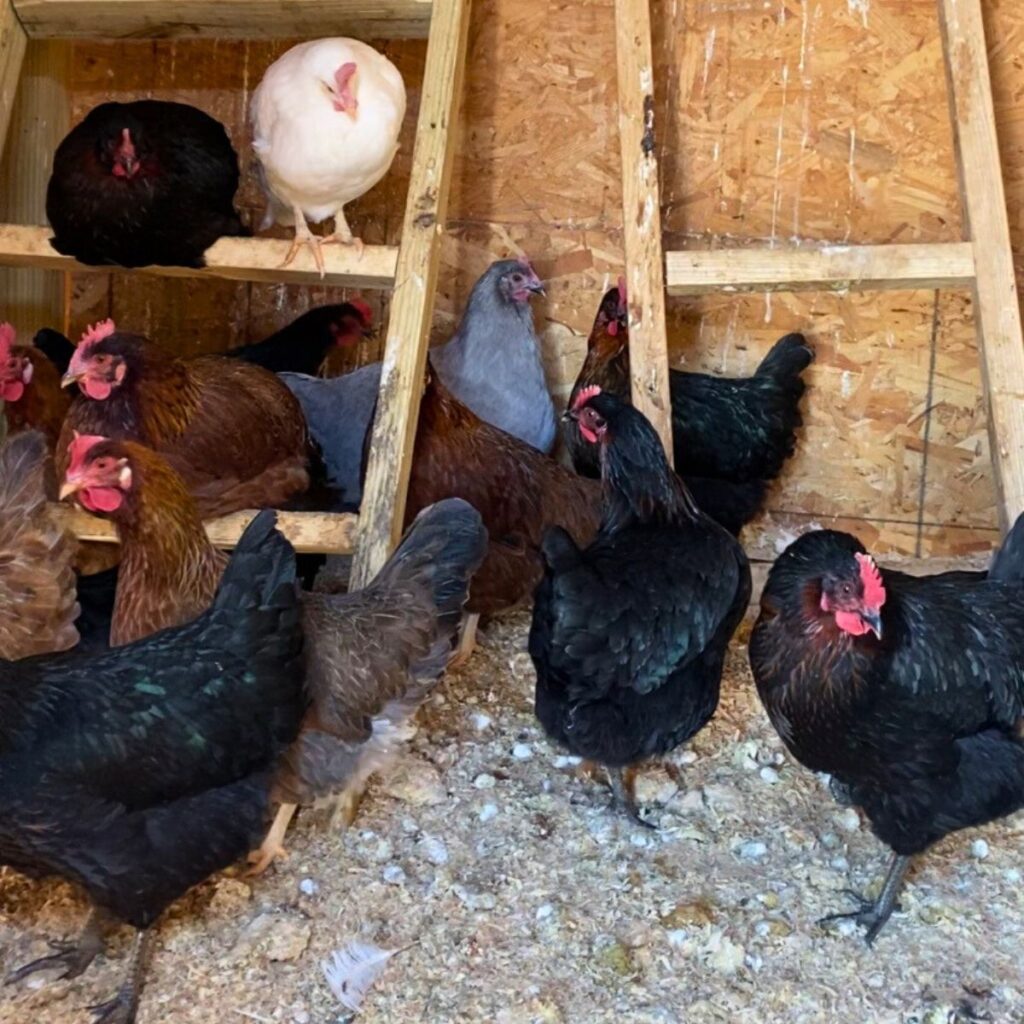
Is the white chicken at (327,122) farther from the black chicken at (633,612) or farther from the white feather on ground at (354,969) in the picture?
the white feather on ground at (354,969)

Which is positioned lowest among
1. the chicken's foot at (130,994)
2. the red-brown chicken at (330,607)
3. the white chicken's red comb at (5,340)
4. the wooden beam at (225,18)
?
the chicken's foot at (130,994)

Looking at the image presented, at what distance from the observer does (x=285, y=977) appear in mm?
1760

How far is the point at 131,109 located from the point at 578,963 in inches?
80.6

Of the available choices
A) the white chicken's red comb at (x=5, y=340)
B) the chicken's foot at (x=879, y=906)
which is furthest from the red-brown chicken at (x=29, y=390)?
the chicken's foot at (x=879, y=906)

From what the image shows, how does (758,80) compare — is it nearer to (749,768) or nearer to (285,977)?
(749,768)

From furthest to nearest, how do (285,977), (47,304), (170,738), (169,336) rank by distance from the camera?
(169,336), (47,304), (285,977), (170,738)

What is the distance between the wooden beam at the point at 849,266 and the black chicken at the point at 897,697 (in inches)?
25.9

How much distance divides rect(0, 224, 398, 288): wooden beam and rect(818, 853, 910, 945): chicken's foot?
1.53m

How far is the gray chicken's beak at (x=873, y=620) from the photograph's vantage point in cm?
179

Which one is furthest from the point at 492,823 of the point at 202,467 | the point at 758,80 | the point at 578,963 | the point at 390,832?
the point at 758,80

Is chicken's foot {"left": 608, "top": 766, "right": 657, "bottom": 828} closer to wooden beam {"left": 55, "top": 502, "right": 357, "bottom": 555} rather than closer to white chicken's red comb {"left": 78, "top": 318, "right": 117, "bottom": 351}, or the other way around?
Result: wooden beam {"left": 55, "top": 502, "right": 357, "bottom": 555}

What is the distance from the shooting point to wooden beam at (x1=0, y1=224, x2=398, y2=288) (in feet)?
7.17

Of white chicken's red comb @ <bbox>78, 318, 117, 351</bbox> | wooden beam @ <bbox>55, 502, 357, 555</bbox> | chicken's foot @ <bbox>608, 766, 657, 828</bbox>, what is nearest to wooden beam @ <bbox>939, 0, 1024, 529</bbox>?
chicken's foot @ <bbox>608, 766, 657, 828</bbox>

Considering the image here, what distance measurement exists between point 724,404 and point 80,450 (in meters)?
1.62
